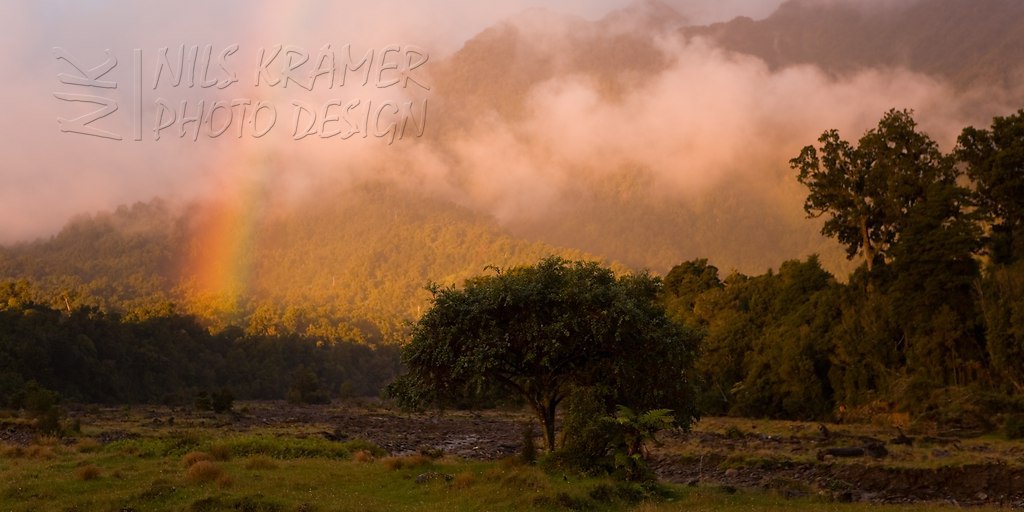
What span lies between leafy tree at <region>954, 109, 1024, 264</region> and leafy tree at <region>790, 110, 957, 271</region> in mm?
2191

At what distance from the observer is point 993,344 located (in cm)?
4850

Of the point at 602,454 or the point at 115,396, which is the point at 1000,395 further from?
the point at 115,396

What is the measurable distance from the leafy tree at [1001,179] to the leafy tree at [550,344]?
3806cm

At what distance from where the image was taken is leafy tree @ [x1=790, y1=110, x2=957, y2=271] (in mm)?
58562

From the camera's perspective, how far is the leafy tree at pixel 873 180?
192ft

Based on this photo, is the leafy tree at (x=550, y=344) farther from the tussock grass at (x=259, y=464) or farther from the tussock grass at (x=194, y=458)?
the tussock grass at (x=194, y=458)

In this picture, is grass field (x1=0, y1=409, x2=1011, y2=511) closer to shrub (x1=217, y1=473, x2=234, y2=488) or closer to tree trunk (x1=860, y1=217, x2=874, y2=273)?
shrub (x1=217, y1=473, x2=234, y2=488)

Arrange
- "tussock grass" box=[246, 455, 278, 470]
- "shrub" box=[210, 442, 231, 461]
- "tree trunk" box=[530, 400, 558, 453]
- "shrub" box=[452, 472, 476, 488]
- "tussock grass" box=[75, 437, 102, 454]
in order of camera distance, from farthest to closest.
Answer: "tussock grass" box=[75, 437, 102, 454], "shrub" box=[210, 442, 231, 461], "tussock grass" box=[246, 455, 278, 470], "tree trunk" box=[530, 400, 558, 453], "shrub" box=[452, 472, 476, 488]

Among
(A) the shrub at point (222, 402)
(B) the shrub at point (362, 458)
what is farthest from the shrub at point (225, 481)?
(A) the shrub at point (222, 402)

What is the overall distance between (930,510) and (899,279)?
127 ft

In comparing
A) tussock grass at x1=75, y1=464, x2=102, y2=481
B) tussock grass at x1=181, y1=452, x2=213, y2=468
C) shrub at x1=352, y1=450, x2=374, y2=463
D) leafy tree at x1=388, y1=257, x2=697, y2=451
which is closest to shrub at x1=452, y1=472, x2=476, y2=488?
leafy tree at x1=388, y1=257, x2=697, y2=451

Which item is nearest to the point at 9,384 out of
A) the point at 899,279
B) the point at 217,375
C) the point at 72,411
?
the point at 72,411

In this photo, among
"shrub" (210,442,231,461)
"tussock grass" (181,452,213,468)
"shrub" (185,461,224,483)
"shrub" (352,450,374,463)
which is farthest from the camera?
"shrub" (352,450,374,463)

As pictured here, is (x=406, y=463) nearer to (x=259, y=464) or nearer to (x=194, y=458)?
(x=259, y=464)
